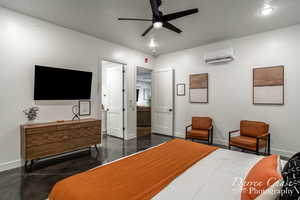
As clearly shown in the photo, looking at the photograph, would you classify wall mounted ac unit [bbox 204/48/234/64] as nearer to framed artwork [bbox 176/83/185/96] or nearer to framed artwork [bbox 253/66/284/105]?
framed artwork [bbox 253/66/284/105]

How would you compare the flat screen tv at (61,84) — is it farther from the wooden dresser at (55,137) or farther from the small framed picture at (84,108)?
the wooden dresser at (55,137)

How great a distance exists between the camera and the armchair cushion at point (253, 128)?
11.3 feet

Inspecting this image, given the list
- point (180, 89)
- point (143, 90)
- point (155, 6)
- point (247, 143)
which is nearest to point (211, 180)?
point (155, 6)

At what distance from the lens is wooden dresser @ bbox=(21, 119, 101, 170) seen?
107 inches

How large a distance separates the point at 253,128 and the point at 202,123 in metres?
1.20

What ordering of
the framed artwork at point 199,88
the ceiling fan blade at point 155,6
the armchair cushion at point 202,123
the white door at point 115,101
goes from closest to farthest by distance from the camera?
1. the ceiling fan blade at point 155,6
2. the armchair cushion at point 202,123
3. the framed artwork at point 199,88
4. the white door at point 115,101

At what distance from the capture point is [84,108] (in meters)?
3.88

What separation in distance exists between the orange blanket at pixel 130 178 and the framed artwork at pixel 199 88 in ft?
9.35

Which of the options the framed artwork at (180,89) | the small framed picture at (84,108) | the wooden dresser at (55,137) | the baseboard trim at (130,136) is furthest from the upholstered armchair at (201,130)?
the small framed picture at (84,108)

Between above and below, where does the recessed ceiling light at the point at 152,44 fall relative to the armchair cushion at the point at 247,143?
above

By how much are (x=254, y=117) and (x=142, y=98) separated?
830cm

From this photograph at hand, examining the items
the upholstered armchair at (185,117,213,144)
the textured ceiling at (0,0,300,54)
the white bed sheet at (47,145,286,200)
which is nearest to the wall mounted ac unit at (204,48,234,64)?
the textured ceiling at (0,0,300,54)

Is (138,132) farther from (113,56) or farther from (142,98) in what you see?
(142,98)

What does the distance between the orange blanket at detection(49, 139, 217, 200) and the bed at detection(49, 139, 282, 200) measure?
33mm
